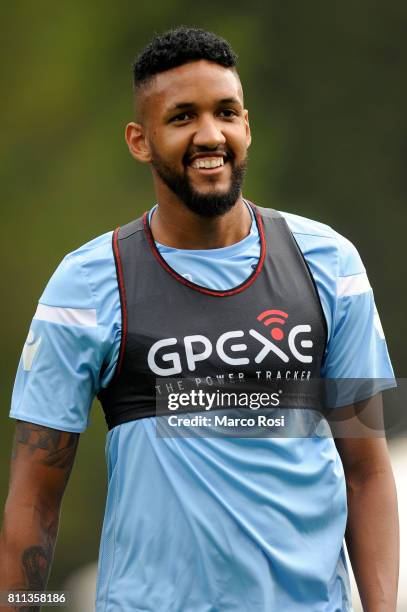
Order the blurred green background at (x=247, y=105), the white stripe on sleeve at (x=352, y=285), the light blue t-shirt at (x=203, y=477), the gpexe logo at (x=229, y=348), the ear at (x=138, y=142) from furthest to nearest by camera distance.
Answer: the blurred green background at (x=247, y=105) < the ear at (x=138, y=142) < the white stripe on sleeve at (x=352, y=285) < the gpexe logo at (x=229, y=348) < the light blue t-shirt at (x=203, y=477)

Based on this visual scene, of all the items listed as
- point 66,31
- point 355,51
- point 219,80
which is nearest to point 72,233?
point 66,31

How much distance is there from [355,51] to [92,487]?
313 centimetres

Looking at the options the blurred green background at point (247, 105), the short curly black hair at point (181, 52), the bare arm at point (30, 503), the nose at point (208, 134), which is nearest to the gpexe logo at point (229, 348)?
the bare arm at point (30, 503)

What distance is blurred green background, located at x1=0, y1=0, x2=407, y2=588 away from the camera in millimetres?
8703

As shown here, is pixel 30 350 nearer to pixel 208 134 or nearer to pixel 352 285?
pixel 208 134

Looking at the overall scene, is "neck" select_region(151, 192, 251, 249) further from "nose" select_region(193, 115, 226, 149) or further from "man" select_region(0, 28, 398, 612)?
"nose" select_region(193, 115, 226, 149)

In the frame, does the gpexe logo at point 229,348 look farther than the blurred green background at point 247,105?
No

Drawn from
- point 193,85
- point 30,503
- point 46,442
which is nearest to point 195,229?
point 193,85

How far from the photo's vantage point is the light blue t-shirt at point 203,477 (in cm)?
338

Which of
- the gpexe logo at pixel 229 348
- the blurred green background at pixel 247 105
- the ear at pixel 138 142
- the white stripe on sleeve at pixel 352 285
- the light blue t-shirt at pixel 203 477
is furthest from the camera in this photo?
the blurred green background at pixel 247 105

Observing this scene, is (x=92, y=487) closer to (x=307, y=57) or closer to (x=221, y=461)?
(x=307, y=57)

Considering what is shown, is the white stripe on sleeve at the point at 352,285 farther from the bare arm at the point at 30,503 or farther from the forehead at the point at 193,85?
the bare arm at the point at 30,503

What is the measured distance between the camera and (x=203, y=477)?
11.1 ft

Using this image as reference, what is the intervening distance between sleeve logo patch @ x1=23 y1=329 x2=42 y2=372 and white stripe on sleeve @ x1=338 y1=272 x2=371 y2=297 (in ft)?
2.48
